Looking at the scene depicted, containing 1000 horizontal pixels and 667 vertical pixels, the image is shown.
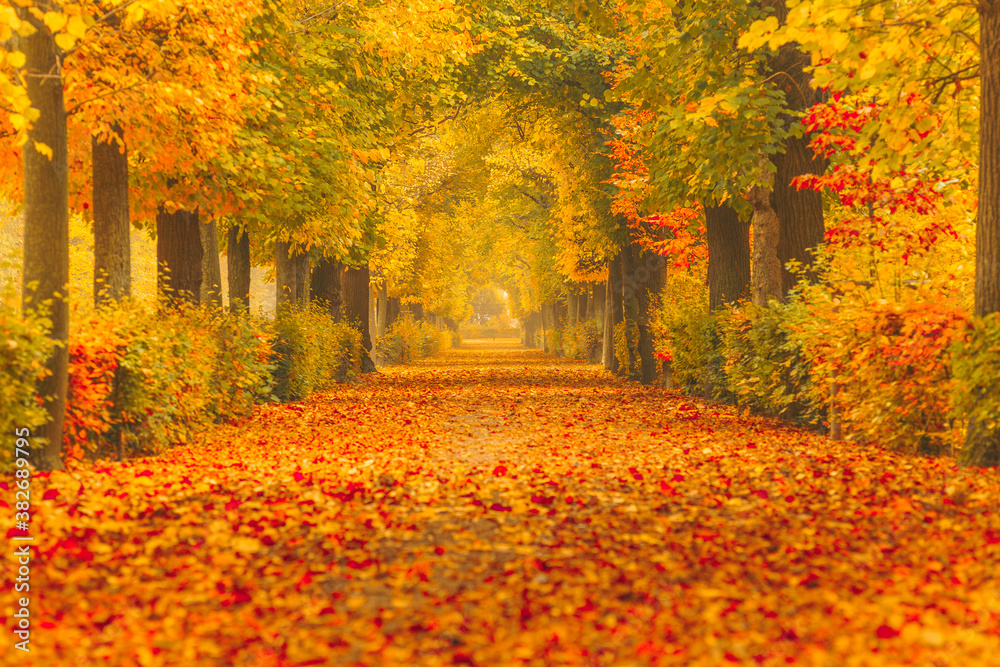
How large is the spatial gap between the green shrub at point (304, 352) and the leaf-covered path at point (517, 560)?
7367mm

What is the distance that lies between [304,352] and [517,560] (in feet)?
43.4

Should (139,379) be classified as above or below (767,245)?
below

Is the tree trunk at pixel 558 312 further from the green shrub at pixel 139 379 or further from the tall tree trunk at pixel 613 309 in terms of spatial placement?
the green shrub at pixel 139 379

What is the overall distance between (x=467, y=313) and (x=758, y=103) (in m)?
59.8

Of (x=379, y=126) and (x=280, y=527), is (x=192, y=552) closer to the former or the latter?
(x=280, y=527)

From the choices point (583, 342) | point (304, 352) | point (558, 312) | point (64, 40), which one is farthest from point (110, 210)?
point (558, 312)

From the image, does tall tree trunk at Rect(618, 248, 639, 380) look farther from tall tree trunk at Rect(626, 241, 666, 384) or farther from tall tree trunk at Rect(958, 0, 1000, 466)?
tall tree trunk at Rect(958, 0, 1000, 466)

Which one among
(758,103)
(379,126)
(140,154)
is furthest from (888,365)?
(379,126)

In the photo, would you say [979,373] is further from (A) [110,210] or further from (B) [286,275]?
(B) [286,275]

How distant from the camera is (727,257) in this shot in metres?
16.2

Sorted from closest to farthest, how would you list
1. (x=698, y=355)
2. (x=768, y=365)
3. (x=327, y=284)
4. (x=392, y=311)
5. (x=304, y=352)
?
(x=768, y=365) → (x=698, y=355) → (x=304, y=352) → (x=327, y=284) → (x=392, y=311)

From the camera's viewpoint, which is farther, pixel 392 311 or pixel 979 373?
pixel 392 311

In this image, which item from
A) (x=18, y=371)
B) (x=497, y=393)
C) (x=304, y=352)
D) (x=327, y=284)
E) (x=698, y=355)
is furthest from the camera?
(x=327, y=284)

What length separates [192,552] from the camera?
17.3 ft
